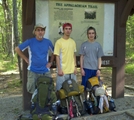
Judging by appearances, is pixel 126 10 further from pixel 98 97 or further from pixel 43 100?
pixel 43 100

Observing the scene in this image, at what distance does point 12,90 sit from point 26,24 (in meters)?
3.82

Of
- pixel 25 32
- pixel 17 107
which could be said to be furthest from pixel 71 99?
pixel 25 32

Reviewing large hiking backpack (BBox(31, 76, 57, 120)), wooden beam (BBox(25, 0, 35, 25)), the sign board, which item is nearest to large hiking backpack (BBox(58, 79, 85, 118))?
large hiking backpack (BBox(31, 76, 57, 120))

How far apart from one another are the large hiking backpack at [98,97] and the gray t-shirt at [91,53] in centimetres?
32

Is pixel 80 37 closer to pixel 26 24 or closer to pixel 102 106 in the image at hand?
pixel 26 24

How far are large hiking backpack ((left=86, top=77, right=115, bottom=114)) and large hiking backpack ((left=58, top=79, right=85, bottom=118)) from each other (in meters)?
0.29

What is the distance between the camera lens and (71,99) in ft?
14.5

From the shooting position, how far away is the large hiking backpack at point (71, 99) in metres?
4.40

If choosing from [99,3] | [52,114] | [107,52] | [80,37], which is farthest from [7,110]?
[99,3]

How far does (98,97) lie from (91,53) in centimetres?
95

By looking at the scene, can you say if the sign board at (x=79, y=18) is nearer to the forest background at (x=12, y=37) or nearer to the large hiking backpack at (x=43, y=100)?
the large hiking backpack at (x=43, y=100)

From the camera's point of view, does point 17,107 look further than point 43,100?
Yes

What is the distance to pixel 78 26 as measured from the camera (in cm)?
541

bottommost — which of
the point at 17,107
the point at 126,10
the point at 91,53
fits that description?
the point at 17,107
